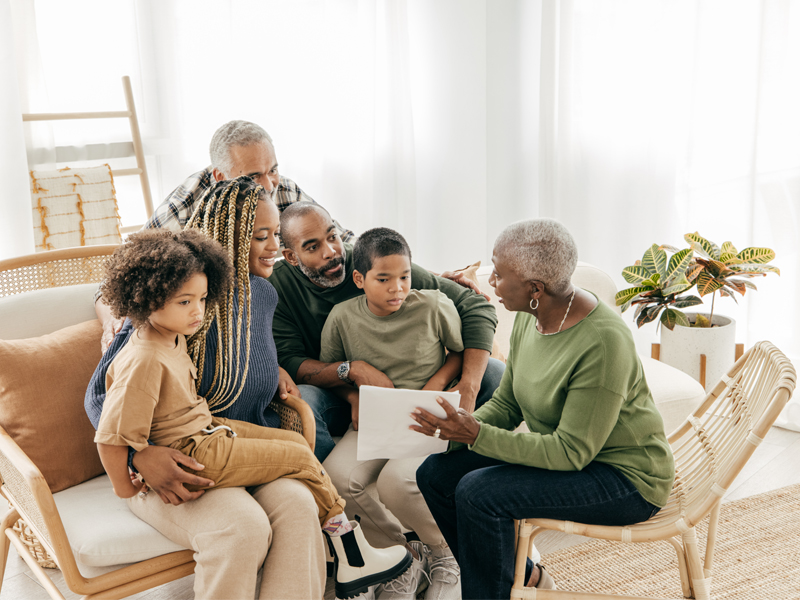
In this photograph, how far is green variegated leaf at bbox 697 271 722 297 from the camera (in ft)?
8.68

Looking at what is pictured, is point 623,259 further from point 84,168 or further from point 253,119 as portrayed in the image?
point 84,168

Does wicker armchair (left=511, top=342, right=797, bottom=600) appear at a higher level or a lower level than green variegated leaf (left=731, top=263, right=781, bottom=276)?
lower

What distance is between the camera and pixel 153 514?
1449 mm

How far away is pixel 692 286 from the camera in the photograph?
2.68 metres

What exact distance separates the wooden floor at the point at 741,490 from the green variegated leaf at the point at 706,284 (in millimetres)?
669

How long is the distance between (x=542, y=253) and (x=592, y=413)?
0.35m

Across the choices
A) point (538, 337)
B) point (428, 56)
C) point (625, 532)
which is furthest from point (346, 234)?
point (428, 56)

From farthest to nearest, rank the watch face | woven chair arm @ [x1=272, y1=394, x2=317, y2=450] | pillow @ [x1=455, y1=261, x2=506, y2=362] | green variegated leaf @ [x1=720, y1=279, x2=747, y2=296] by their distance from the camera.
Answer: green variegated leaf @ [x1=720, y1=279, x2=747, y2=296], pillow @ [x1=455, y1=261, x2=506, y2=362], the watch face, woven chair arm @ [x1=272, y1=394, x2=317, y2=450]

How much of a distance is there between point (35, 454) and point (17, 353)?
0.25m

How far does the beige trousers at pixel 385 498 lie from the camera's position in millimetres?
1789

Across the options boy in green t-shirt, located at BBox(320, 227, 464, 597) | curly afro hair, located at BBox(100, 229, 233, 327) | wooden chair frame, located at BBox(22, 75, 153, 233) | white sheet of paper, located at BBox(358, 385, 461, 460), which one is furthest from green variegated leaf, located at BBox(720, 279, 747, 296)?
wooden chair frame, located at BBox(22, 75, 153, 233)

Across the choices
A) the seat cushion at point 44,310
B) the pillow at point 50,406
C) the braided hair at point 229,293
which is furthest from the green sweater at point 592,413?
the seat cushion at point 44,310

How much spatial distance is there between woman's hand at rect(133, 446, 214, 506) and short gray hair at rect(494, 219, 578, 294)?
80 centimetres

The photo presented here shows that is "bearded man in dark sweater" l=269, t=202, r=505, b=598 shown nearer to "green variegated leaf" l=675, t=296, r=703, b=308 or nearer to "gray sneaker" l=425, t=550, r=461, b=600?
"gray sneaker" l=425, t=550, r=461, b=600
